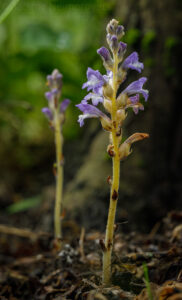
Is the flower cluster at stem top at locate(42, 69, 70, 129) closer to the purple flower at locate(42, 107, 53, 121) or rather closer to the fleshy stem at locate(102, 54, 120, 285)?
the purple flower at locate(42, 107, 53, 121)

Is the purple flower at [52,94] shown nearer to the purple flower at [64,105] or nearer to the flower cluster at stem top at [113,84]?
the purple flower at [64,105]

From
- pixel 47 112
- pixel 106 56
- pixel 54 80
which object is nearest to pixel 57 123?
pixel 47 112

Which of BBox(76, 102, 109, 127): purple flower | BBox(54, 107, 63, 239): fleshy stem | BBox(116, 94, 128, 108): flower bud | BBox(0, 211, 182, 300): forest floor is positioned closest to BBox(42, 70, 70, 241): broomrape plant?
BBox(54, 107, 63, 239): fleshy stem

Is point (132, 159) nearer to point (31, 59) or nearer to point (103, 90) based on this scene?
point (103, 90)

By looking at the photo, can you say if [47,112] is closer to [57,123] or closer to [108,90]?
[57,123]

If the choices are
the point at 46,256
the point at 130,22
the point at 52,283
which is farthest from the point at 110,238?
the point at 130,22

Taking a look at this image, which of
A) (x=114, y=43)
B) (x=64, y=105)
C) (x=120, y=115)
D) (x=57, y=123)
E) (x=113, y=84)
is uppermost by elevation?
(x=64, y=105)

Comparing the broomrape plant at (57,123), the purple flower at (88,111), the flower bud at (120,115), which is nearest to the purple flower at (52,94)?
the broomrape plant at (57,123)

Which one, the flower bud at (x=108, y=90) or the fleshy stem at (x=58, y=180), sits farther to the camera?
the fleshy stem at (x=58, y=180)

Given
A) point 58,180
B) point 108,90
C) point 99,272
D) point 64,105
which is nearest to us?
point 108,90
